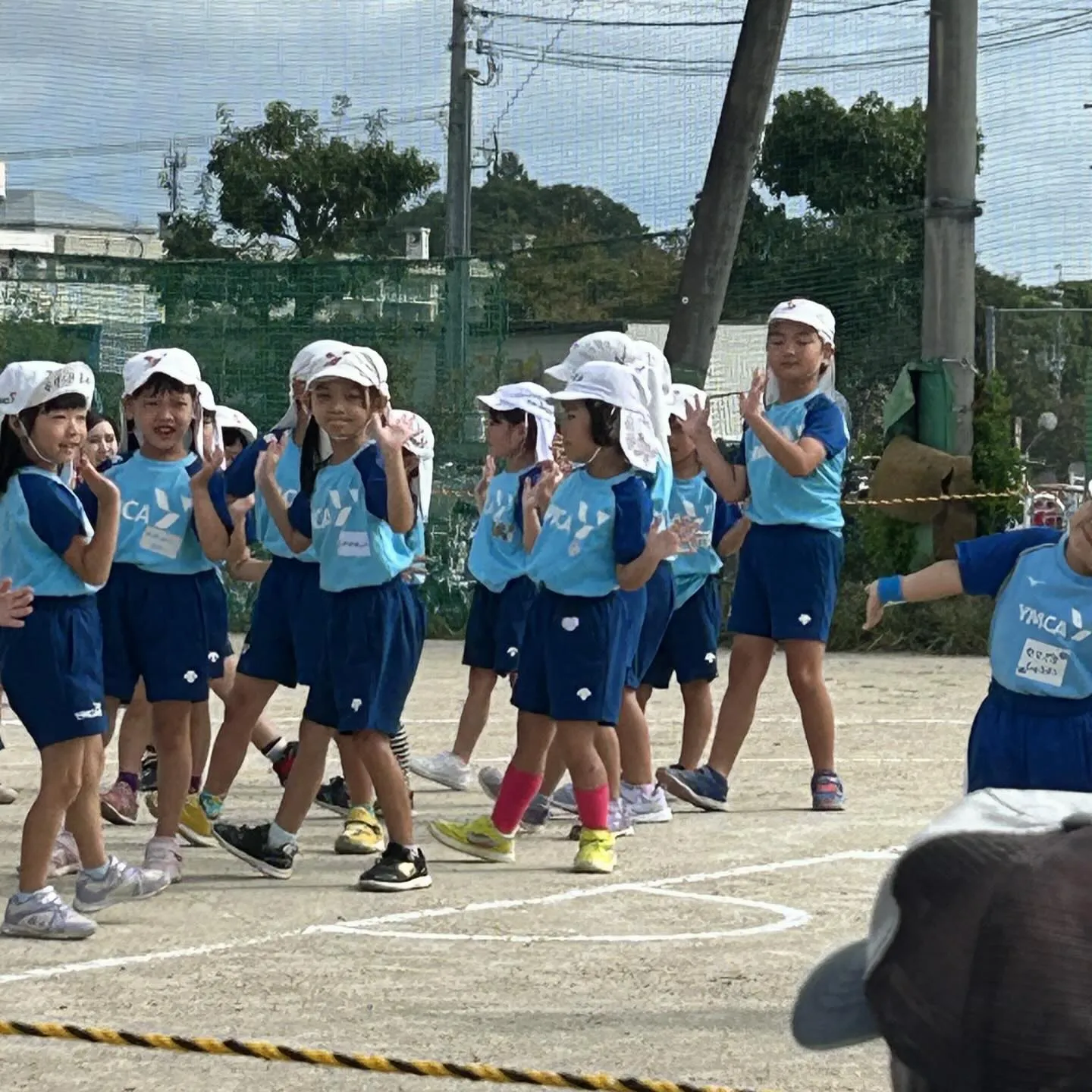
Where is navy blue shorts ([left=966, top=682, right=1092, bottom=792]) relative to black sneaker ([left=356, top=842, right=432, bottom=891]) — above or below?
above

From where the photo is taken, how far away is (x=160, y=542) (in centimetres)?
786

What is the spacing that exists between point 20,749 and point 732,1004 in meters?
6.29

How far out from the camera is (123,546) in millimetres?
7875

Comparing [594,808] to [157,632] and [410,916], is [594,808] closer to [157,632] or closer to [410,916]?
[410,916]

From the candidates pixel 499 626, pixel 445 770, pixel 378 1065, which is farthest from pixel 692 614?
pixel 378 1065

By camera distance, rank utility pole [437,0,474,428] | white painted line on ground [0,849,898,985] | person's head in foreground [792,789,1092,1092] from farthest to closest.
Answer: utility pole [437,0,474,428]
white painted line on ground [0,849,898,985]
person's head in foreground [792,789,1092,1092]

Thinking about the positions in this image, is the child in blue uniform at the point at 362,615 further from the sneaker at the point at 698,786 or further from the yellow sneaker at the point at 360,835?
the sneaker at the point at 698,786

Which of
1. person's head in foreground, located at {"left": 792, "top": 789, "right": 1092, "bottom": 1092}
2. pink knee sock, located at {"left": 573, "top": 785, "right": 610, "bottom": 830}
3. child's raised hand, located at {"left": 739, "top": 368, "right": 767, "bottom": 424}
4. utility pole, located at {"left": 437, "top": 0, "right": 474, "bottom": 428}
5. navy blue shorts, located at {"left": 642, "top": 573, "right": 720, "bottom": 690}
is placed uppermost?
utility pole, located at {"left": 437, "top": 0, "right": 474, "bottom": 428}

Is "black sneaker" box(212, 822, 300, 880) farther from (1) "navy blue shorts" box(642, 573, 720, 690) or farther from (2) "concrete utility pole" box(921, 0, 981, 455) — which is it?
(2) "concrete utility pole" box(921, 0, 981, 455)

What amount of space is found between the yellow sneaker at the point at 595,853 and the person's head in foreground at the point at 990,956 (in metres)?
6.40

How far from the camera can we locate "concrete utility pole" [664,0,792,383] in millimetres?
16156

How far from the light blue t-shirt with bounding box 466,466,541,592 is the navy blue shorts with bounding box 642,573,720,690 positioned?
2.34 ft

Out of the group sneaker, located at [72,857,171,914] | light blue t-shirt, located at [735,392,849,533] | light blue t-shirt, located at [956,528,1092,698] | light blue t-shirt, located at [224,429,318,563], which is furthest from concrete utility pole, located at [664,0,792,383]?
light blue t-shirt, located at [956,528,1092,698]

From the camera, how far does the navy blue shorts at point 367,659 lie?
24.6 feet
